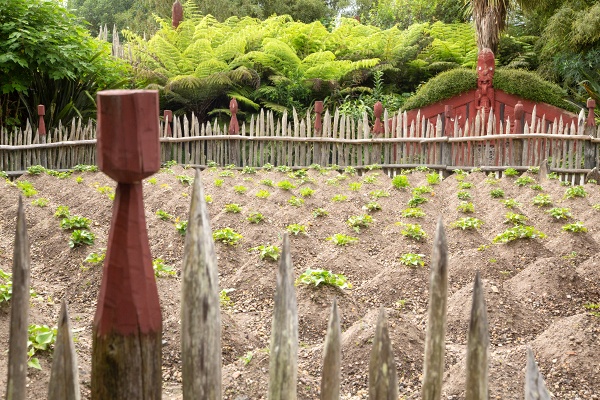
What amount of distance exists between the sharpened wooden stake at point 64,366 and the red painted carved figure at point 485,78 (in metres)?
14.1

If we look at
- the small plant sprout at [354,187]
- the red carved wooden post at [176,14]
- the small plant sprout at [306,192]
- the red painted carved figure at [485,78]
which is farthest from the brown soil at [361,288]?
the red carved wooden post at [176,14]

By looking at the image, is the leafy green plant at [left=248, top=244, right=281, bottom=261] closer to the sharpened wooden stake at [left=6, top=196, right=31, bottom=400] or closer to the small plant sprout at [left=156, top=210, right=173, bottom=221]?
the small plant sprout at [left=156, top=210, right=173, bottom=221]

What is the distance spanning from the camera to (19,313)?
1.74 meters

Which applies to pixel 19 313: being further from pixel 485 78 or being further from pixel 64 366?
pixel 485 78

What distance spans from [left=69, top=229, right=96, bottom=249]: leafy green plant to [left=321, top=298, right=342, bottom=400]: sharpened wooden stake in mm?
4438

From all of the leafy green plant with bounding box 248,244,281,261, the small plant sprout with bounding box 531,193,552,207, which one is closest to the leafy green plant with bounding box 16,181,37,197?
the leafy green plant with bounding box 248,244,281,261

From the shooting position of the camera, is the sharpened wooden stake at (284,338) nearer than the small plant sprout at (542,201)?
Yes

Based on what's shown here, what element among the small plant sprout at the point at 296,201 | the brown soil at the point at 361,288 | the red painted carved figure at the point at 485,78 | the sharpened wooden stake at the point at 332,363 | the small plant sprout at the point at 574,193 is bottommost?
the brown soil at the point at 361,288

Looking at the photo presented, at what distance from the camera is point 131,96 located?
1424 mm

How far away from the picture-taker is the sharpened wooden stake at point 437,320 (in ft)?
6.01

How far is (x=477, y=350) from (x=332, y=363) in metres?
0.37

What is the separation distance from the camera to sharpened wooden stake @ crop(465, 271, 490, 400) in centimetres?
172

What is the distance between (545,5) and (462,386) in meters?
16.1

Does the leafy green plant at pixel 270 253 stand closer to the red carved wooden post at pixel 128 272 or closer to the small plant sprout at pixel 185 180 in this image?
the red carved wooden post at pixel 128 272
